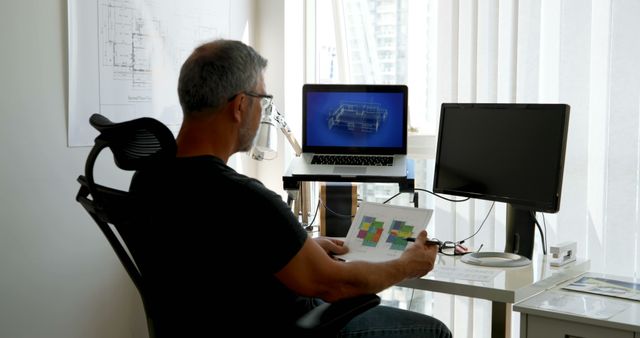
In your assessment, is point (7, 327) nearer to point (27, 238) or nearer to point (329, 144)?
point (27, 238)

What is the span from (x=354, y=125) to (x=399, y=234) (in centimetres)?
75

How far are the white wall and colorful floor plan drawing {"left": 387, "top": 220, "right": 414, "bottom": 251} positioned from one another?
1.11 metres

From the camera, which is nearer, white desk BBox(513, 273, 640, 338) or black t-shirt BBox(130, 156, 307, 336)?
black t-shirt BBox(130, 156, 307, 336)

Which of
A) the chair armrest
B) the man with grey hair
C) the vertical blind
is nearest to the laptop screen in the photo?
the vertical blind

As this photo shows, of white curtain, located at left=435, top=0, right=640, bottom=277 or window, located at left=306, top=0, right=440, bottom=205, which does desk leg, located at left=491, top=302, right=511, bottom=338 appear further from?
window, located at left=306, top=0, right=440, bottom=205

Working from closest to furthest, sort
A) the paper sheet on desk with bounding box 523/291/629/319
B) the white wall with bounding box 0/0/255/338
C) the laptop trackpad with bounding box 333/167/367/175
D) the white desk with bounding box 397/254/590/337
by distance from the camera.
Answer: the paper sheet on desk with bounding box 523/291/629/319, the white desk with bounding box 397/254/590/337, the white wall with bounding box 0/0/255/338, the laptop trackpad with bounding box 333/167/367/175

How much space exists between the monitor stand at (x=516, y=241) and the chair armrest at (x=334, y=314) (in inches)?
26.7

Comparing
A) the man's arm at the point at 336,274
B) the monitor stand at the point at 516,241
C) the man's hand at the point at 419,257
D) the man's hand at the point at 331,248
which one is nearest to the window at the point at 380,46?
the monitor stand at the point at 516,241

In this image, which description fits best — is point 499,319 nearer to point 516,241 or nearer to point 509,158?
point 516,241

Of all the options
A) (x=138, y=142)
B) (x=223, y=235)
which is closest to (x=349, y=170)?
(x=223, y=235)

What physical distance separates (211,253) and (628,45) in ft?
6.11

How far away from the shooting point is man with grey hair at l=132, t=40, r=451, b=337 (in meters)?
1.59

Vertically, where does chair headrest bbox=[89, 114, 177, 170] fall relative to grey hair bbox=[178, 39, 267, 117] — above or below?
below

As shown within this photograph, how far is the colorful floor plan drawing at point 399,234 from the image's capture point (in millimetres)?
2176
